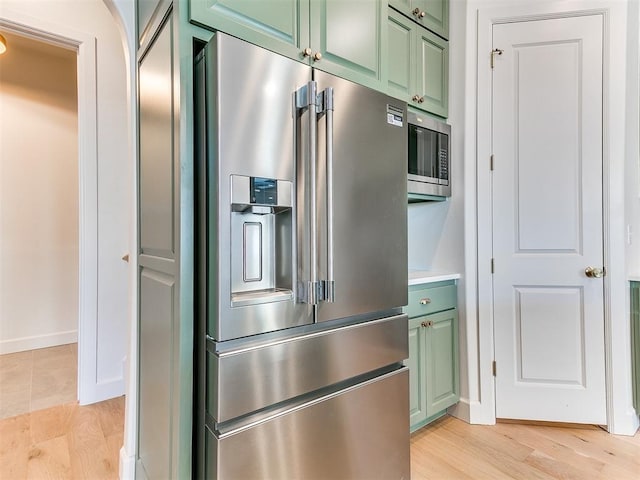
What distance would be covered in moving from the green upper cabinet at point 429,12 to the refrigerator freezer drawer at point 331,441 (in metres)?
1.85

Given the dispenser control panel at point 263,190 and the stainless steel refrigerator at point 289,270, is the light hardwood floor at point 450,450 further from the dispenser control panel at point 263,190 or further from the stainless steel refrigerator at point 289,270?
the dispenser control panel at point 263,190

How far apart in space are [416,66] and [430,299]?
1.32m

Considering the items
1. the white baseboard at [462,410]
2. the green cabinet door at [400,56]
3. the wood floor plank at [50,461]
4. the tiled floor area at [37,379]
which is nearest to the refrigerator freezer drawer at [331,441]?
the white baseboard at [462,410]

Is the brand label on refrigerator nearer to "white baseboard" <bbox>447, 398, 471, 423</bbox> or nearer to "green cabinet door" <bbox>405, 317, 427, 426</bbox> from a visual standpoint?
"green cabinet door" <bbox>405, 317, 427, 426</bbox>

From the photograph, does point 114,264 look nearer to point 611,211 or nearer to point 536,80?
point 536,80

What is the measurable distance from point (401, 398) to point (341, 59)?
1.47m

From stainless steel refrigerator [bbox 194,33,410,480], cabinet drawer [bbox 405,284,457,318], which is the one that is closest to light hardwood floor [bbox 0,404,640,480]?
stainless steel refrigerator [bbox 194,33,410,480]

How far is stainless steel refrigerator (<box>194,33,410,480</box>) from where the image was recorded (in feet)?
3.38

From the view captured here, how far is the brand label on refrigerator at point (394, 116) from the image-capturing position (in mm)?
1446

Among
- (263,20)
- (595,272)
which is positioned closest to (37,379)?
(263,20)

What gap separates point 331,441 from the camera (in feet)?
4.05

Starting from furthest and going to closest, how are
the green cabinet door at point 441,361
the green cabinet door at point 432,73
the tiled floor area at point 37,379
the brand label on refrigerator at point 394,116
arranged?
the tiled floor area at point 37,379 < the green cabinet door at point 432,73 < the green cabinet door at point 441,361 < the brand label on refrigerator at point 394,116

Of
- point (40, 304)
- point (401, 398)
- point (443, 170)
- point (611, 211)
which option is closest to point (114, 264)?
point (40, 304)

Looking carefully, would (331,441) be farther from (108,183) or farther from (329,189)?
(108,183)
